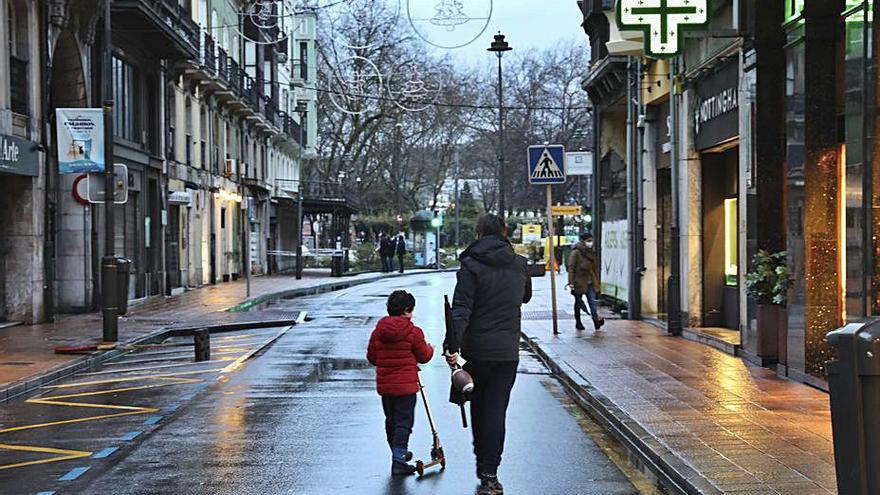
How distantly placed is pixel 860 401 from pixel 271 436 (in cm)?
618

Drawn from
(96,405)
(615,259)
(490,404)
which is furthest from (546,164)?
(490,404)

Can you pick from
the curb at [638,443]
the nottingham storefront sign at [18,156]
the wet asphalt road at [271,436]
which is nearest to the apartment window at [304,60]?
the nottingham storefront sign at [18,156]

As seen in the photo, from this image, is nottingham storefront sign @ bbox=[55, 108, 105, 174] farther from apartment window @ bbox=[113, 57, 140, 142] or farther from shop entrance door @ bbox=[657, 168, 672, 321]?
shop entrance door @ bbox=[657, 168, 672, 321]

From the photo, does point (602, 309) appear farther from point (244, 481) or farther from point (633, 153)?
point (244, 481)

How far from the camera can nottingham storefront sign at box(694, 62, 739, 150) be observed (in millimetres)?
16781

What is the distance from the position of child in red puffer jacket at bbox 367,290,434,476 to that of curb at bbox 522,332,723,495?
5.94 feet

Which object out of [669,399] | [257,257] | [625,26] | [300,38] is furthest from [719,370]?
[300,38]

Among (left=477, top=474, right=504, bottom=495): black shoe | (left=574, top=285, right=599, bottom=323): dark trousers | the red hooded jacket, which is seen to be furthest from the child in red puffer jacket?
(left=574, top=285, right=599, bottom=323): dark trousers

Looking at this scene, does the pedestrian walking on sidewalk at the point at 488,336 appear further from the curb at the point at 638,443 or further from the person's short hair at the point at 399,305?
the curb at the point at 638,443

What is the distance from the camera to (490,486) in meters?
7.98

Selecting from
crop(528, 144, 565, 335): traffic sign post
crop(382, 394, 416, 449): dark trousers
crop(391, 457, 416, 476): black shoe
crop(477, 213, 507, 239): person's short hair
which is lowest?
crop(391, 457, 416, 476): black shoe

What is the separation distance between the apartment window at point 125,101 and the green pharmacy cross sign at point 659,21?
51.8 feet

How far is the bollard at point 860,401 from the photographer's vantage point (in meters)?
5.19

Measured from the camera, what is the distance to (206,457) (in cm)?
938
